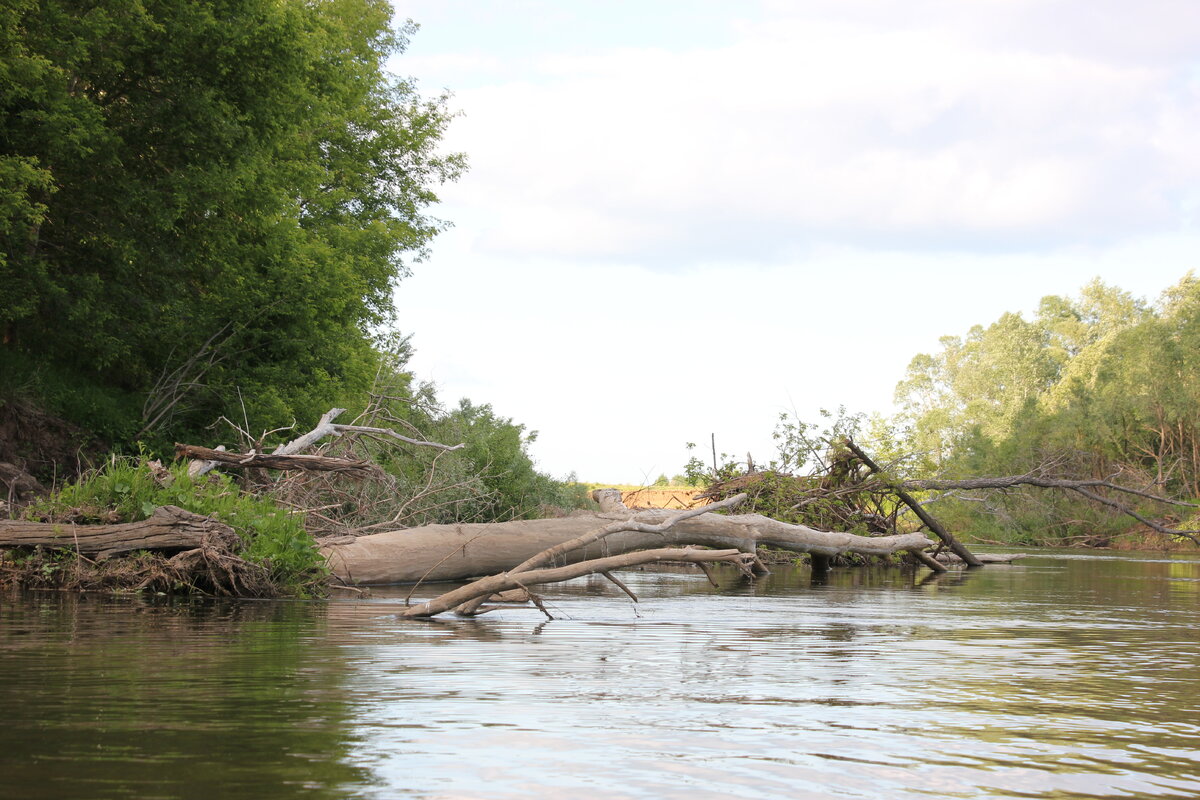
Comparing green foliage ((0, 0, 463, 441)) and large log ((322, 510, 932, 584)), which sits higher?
green foliage ((0, 0, 463, 441))

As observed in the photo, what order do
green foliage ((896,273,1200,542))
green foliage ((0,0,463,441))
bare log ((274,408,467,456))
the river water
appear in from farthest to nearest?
green foliage ((896,273,1200,542)) < green foliage ((0,0,463,441)) < bare log ((274,408,467,456)) < the river water

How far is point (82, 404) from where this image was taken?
22.0m

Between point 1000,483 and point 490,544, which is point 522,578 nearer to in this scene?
point 490,544

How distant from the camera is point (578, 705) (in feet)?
19.7

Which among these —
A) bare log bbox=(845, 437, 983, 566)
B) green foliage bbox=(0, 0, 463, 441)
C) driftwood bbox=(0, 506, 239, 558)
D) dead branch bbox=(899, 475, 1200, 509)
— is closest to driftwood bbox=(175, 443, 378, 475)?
driftwood bbox=(0, 506, 239, 558)

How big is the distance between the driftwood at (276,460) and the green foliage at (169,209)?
17.6 feet

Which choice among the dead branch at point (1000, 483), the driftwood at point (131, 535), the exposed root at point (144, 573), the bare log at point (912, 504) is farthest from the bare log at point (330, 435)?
the dead branch at point (1000, 483)

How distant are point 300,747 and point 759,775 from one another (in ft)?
6.01

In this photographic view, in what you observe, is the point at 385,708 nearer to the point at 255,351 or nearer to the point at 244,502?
the point at 244,502

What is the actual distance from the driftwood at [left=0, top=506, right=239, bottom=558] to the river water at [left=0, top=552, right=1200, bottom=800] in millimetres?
778

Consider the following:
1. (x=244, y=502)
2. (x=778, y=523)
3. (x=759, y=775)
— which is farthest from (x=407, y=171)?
(x=759, y=775)

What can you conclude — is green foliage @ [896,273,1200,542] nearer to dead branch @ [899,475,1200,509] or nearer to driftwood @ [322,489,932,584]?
dead branch @ [899,475,1200,509]

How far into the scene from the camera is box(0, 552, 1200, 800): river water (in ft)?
14.2

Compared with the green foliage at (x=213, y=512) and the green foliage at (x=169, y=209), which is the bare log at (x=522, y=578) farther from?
the green foliage at (x=169, y=209)
